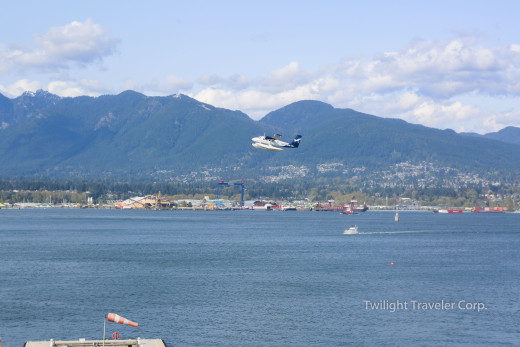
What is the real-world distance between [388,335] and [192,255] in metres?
51.3

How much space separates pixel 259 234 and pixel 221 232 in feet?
34.7

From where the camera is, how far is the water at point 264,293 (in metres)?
49.2

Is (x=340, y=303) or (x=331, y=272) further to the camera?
(x=331, y=272)

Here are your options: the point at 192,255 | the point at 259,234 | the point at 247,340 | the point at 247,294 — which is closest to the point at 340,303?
the point at 247,294

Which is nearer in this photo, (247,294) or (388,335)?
(388,335)

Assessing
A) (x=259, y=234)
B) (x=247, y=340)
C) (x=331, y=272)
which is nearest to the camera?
(x=247, y=340)

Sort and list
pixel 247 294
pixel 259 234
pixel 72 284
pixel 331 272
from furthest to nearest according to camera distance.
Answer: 1. pixel 259 234
2. pixel 331 272
3. pixel 72 284
4. pixel 247 294

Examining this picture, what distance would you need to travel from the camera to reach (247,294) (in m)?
63.4

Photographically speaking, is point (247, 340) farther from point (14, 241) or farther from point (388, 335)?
point (14, 241)

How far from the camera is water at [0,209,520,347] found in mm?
49219

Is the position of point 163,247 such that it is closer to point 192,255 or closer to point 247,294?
point 192,255

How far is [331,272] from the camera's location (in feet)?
257

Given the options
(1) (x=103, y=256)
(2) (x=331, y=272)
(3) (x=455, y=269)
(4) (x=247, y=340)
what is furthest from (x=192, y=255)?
(4) (x=247, y=340)

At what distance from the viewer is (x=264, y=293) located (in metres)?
64.2
